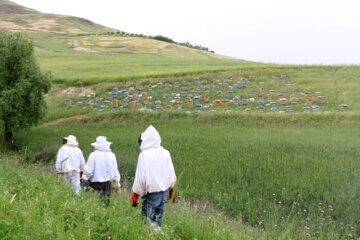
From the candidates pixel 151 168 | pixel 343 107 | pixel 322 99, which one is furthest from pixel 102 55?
pixel 151 168

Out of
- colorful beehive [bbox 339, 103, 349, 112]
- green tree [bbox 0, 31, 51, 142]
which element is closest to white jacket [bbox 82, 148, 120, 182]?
green tree [bbox 0, 31, 51, 142]

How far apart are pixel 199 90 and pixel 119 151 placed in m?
11.2

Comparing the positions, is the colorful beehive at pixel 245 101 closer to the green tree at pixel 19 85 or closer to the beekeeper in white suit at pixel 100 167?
the green tree at pixel 19 85

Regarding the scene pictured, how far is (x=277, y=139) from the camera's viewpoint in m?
12.6

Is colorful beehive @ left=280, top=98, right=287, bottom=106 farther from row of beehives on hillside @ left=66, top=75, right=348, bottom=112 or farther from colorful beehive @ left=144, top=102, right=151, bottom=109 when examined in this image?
colorful beehive @ left=144, top=102, right=151, bottom=109

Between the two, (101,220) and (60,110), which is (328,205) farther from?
(60,110)

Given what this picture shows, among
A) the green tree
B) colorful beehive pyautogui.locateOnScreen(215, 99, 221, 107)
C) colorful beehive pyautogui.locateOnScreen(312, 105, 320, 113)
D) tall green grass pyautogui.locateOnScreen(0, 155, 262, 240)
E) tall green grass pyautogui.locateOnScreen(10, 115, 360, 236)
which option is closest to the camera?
tall green grass pyautogui.locateOnScreen(0, 155, 262, 240)

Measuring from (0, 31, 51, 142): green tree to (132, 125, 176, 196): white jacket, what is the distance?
43.1 ft

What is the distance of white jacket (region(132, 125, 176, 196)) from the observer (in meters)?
4.55

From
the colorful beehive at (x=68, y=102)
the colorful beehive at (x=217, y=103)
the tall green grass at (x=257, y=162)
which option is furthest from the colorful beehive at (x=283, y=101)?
the colorful beehive at (x=68, y=102)

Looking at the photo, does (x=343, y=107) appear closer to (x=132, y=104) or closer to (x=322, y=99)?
(x=322, y=99)

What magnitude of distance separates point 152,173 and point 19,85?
1370 centimetres

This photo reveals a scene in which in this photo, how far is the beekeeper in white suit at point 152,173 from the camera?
4.55 metres

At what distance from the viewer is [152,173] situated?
14.9 feet
